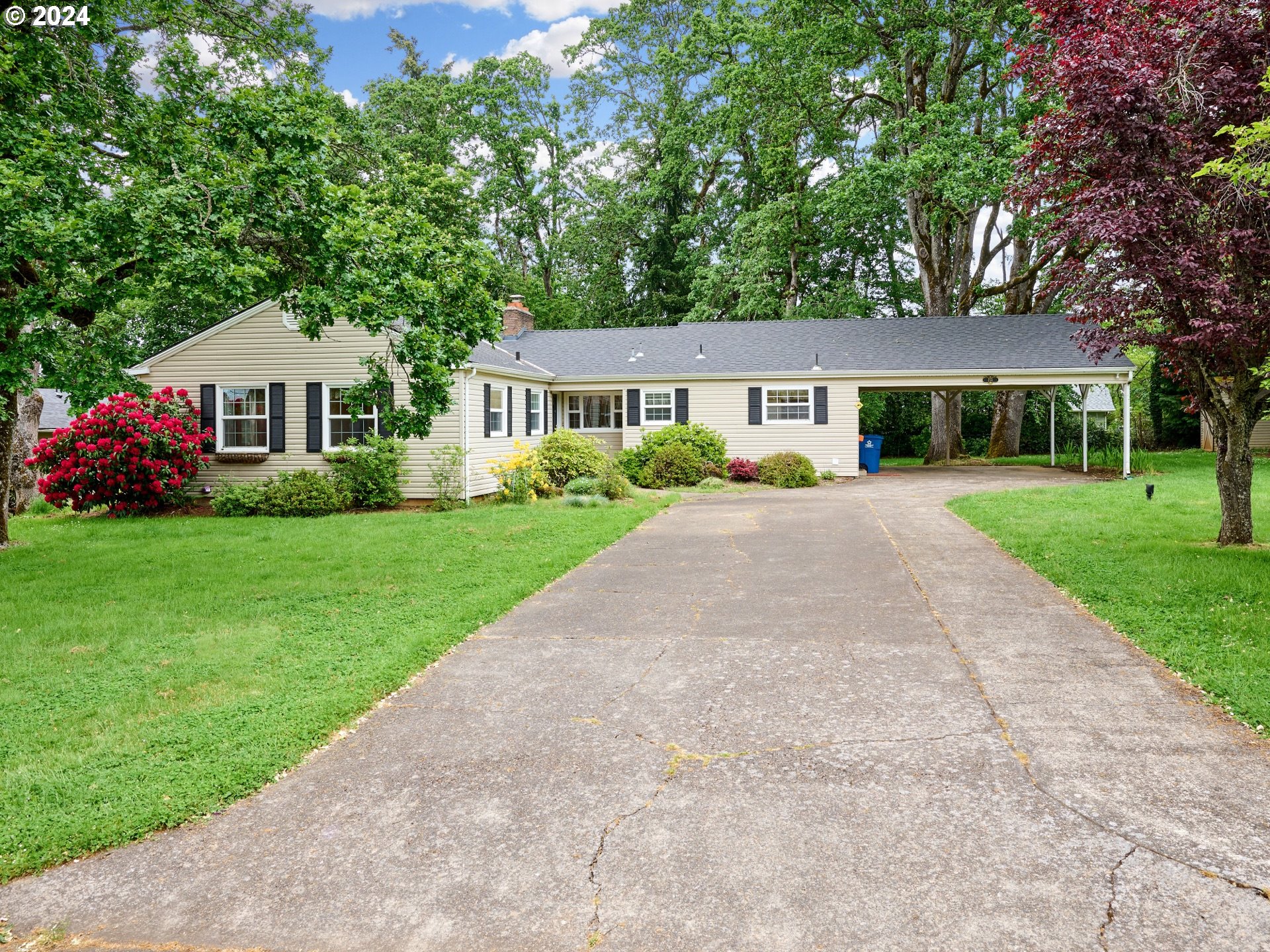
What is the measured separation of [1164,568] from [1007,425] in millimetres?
20781

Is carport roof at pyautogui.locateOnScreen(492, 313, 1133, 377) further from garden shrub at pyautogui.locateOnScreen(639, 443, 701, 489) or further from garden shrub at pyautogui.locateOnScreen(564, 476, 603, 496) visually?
garden shrub at pyautogui.locateOnScreen(564, 476, 603, 496)

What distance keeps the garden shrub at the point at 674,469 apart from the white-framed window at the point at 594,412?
454 cm

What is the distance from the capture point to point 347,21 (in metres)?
21.8

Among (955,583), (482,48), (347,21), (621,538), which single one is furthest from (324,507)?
(482,48)

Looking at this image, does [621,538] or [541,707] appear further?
[621,538]

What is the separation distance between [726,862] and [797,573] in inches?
220

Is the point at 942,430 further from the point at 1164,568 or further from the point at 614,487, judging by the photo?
the point at 1164,568

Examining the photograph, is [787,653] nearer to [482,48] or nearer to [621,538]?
[621,538]

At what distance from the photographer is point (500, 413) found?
1747 centimetres

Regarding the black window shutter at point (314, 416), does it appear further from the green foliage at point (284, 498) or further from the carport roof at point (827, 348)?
the carport roof at point (827, 348)

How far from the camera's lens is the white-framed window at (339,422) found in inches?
623

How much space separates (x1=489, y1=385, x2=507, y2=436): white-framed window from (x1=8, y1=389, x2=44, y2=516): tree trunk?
8.71 m

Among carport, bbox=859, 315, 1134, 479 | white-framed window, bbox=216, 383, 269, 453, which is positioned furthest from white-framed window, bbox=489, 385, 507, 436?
carport, bbox=859, 315, 1134, 479

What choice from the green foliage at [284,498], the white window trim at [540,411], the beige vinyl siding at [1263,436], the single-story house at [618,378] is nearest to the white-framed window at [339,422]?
the single-story house at [618,378]
